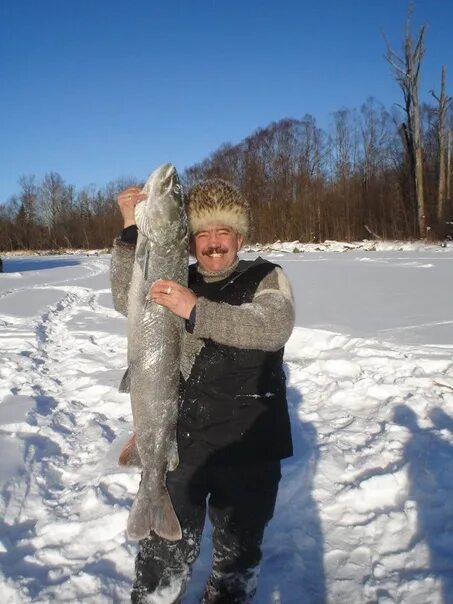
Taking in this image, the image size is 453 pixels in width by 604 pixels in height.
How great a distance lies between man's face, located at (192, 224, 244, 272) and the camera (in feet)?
7.22

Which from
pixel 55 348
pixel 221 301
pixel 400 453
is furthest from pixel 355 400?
pixel 55 348

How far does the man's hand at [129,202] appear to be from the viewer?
2.16m

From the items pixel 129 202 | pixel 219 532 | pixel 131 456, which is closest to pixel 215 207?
pixel 129 202

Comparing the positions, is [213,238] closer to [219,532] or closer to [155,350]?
[155,350]

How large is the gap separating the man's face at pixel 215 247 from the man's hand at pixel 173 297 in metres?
0.34

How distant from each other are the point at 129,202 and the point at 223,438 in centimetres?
119

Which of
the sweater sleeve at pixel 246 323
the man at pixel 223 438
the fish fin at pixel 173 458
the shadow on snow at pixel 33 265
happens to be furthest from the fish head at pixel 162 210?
the shadow on snow at pixel 33 265

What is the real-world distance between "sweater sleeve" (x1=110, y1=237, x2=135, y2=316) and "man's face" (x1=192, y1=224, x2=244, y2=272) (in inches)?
12.8

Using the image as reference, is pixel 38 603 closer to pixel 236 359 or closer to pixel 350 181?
pixel 236 359

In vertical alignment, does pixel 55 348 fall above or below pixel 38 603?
above

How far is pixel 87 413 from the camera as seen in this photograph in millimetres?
4535

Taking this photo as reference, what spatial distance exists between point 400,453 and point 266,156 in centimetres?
4175

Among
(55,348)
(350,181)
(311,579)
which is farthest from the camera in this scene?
(350,181)

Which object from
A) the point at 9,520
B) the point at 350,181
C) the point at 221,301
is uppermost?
the point at 350,181
